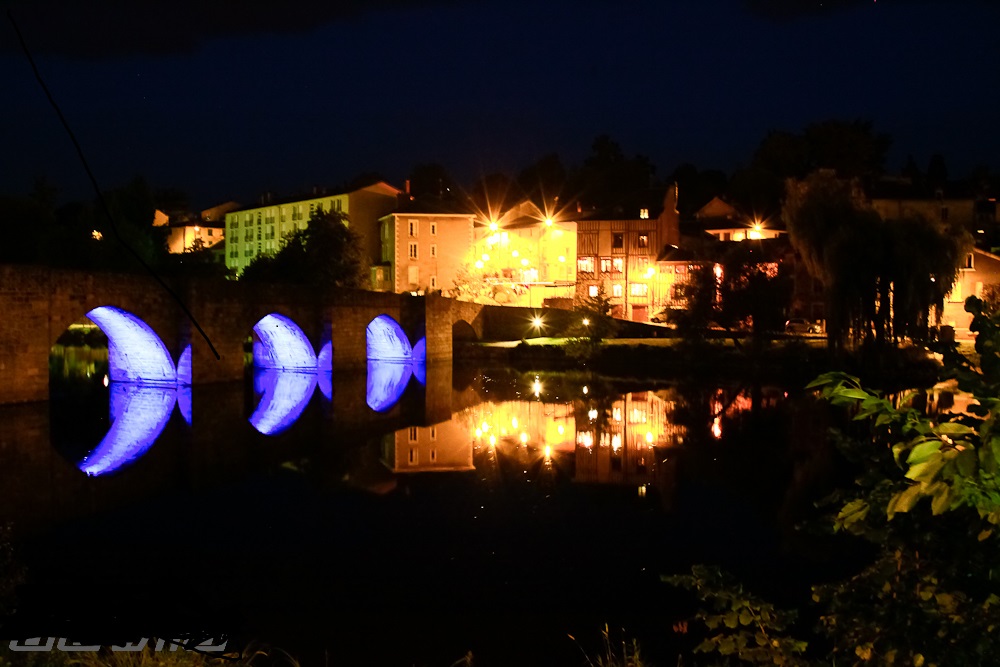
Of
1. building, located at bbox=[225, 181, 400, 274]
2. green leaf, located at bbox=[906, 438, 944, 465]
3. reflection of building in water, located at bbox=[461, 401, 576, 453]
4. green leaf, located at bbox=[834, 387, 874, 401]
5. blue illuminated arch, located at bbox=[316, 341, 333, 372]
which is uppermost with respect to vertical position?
building, located at bbox=[225, 181, 400, 274]

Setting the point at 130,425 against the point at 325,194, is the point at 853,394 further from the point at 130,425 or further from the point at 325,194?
the point at 325,194

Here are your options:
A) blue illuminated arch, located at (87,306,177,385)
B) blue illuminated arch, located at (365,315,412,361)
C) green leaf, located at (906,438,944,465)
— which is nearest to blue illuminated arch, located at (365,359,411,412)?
blue illuminated arch, located at (365,315,412,361)

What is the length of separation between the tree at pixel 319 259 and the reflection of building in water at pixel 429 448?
27579 mm

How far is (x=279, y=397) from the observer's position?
1117 inches

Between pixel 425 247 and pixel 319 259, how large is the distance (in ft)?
33.3

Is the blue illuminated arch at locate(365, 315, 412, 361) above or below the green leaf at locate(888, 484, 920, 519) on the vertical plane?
below

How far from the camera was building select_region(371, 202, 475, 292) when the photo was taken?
189 feet

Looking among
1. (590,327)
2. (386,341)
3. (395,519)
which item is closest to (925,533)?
(395,519)

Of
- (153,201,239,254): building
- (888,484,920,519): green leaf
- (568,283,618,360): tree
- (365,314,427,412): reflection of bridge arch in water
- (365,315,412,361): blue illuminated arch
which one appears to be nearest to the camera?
(888,484,920,519): green leaf

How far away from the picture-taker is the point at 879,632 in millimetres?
3594

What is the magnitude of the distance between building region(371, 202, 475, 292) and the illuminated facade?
1256 millimetres

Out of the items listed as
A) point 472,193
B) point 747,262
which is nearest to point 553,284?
point 747,262

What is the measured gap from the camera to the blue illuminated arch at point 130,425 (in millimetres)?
17031

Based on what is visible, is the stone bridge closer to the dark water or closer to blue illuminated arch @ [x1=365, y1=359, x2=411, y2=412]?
blue illuminated arch @ [x1=365, y1=359, x2=411, y2=412]
